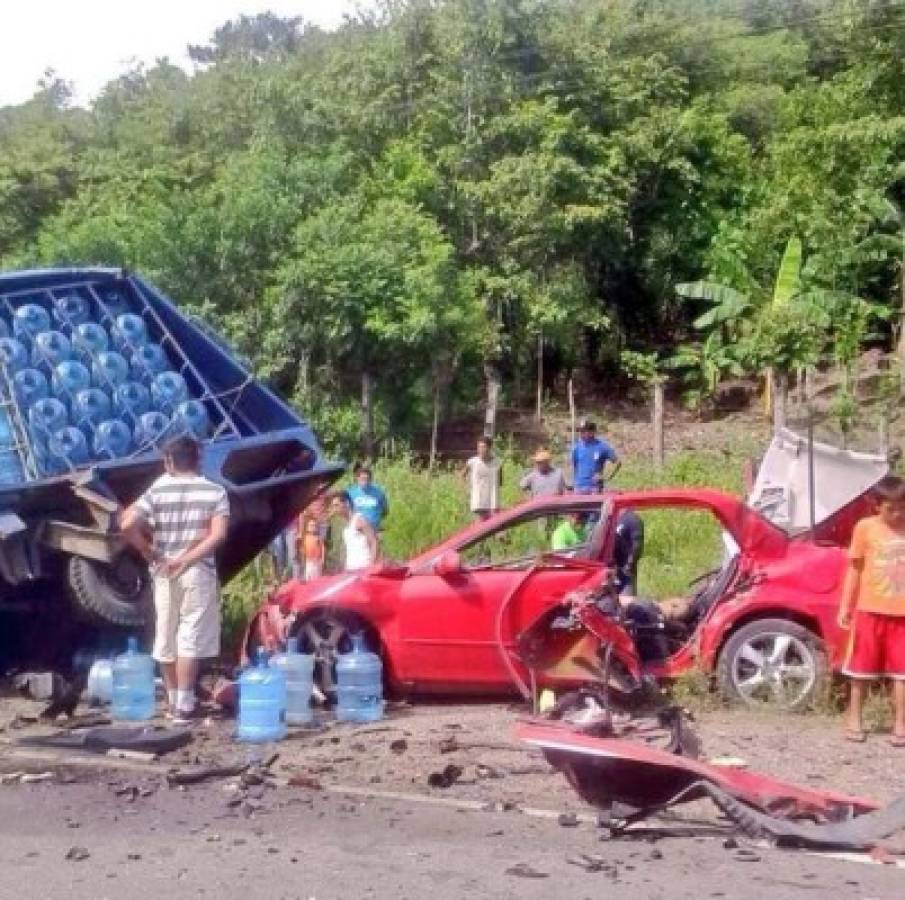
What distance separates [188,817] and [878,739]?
3774 mm

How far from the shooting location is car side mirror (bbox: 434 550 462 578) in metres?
10.2

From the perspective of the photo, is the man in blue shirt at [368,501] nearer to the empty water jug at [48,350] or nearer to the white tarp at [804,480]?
the empty water jug at [48,350]

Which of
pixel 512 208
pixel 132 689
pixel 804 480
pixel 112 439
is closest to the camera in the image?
pixel 132 689

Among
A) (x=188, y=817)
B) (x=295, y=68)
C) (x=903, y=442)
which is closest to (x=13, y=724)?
(x=188, y=817)

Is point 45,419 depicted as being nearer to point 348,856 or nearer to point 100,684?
point 100,684

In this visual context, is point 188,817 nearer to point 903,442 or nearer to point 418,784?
point 418,784

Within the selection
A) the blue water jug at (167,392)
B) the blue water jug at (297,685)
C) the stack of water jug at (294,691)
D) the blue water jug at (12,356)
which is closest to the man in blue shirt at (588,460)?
the blue water jug at (167,392)

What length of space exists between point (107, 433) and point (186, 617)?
2.07 metres

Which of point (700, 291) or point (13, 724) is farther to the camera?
point (700, 291)

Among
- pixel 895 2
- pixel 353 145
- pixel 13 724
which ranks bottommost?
pixel 13 724

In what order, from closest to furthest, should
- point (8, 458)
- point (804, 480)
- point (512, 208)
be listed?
point (8, 458) → point (804, 480) → point (512, 208)

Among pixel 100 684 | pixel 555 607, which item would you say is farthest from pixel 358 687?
pixel 100 684

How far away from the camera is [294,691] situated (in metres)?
9.63

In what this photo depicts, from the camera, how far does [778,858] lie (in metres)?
6.52
